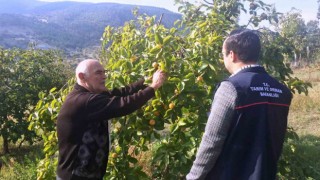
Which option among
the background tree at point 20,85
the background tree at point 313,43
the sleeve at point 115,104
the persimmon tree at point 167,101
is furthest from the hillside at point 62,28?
the sleeve at point 115,104

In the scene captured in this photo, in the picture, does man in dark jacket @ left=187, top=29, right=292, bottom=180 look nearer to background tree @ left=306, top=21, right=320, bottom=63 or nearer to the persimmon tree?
the persimmon tree

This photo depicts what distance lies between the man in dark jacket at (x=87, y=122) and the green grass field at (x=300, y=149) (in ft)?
5.87

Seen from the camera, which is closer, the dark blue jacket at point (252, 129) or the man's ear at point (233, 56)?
the dark blue jacket at point (252, 129)

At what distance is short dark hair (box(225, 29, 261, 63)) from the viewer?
2.20m

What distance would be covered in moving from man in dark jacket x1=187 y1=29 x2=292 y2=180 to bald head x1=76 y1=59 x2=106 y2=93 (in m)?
0.98

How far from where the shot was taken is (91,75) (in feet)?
9.21

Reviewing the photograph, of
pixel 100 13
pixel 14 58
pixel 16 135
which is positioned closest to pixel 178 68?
pixel 16 135

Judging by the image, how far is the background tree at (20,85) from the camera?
26.0ft

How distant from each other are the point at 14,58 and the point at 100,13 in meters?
143

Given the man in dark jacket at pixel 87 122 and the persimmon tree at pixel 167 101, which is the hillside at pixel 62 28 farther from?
the man in dark jacket at pixel 87 122

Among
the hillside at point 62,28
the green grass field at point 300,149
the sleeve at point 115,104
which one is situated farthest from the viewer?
the hillside at point 62,28

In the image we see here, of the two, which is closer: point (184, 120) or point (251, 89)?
point (251, 89)

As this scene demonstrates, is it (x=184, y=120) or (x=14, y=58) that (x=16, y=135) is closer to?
(x=14, y=58)

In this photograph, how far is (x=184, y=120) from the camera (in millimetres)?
2938
